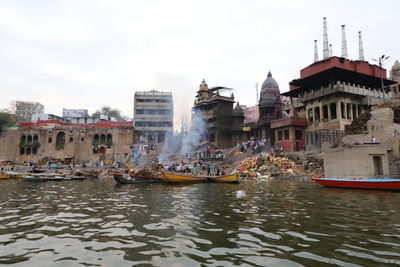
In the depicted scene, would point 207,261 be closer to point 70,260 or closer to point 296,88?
point 70,260

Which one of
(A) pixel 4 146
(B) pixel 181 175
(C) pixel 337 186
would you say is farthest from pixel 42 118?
(C) pixel 337 186

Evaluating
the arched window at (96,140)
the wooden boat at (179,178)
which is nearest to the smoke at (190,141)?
the arched window at (96,140)

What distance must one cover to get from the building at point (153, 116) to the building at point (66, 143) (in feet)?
11.6

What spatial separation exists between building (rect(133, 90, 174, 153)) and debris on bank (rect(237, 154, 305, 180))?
105 feet

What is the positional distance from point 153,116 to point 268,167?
126 ft

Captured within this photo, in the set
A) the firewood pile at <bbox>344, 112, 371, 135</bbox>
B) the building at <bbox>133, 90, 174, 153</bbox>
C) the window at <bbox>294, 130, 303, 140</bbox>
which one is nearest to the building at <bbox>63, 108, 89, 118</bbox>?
the building at <bbox>133, 90, 174, 153</bbox>

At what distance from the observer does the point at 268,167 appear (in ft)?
95.1

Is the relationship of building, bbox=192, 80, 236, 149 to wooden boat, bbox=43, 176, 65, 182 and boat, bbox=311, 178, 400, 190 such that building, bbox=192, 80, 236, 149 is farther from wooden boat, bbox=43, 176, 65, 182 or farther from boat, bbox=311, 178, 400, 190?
boat, bbox=311, 178, 400, 190

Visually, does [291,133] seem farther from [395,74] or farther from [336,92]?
[395,74]

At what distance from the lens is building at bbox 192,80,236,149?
51425mm

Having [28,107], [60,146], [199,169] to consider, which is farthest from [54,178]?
[28,107]

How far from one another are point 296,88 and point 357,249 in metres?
42.7

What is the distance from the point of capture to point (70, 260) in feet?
16.2

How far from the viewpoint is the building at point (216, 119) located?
51425 millimetres
